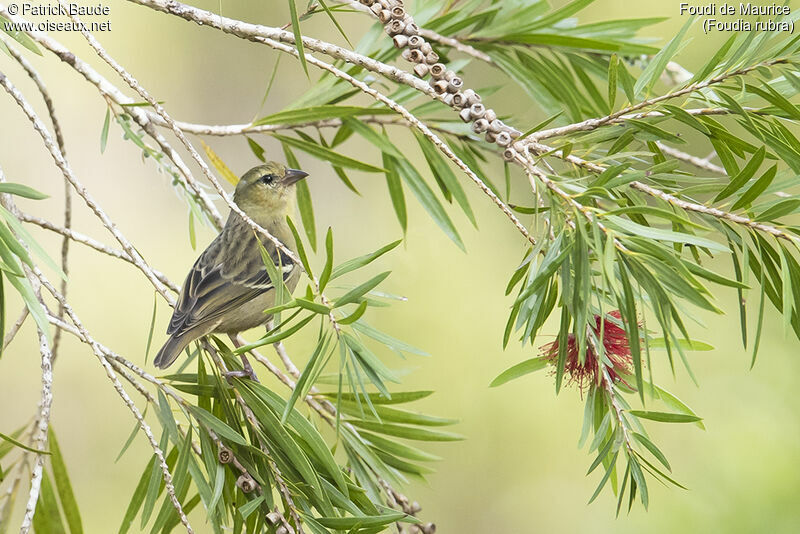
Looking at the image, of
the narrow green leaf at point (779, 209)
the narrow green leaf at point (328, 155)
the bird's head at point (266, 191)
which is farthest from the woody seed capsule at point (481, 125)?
the bird's head at point (266, 191)

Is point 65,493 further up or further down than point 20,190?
further down

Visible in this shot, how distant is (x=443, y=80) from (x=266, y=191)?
91 cm

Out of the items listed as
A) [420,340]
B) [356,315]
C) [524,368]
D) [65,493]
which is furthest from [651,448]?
[420,340]

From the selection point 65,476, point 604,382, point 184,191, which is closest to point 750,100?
point 604,382

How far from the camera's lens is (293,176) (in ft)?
4.48

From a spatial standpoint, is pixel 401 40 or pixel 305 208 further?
pixel 305 208

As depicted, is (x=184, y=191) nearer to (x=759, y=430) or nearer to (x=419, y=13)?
(x=419, y=13)

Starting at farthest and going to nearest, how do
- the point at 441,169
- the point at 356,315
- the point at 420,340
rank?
the point at 420,340 < the point at 441,169 < the point at 356,315

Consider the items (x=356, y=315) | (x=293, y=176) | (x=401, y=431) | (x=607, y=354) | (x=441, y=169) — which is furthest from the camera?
(x=293, y=176)

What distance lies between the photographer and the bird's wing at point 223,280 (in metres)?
1.18

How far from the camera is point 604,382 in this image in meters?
0.69

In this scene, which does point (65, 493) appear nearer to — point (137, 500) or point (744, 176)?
point (137, 500)

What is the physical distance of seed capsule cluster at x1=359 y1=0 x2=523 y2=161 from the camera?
61 centimetres

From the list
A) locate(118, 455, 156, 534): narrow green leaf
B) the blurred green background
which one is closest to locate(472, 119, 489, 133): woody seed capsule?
locate(118, 455, 156, 534): narrow green leaf
